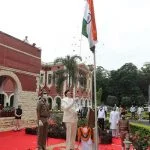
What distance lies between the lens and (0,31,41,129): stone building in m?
19.7

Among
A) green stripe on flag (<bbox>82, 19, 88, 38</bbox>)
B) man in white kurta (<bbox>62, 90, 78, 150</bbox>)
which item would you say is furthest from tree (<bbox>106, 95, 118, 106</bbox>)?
green stripe on flag (<bbox>82, 19, 88, 38</bbox>)

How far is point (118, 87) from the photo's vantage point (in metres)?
63.7

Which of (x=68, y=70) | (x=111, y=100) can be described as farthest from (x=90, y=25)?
(x=111, y=100)

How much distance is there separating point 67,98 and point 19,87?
10795mm

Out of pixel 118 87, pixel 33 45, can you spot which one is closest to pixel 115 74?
pixel 118 87

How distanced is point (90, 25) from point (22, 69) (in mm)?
13187

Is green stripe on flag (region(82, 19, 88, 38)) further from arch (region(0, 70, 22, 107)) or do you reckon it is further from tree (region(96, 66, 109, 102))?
tree (region(96, 66, 109, 102))

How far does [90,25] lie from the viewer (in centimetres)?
861

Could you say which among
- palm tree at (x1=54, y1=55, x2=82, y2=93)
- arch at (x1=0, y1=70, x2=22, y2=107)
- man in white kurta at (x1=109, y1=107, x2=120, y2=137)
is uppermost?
palm tree at (x1=54, y1=55, x2=82, y2=93)

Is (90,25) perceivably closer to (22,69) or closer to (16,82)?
(16,82)

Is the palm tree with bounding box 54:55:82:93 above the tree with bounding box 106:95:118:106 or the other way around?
above

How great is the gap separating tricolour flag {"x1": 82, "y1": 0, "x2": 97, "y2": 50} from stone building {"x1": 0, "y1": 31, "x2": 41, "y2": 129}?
11152 millimetres

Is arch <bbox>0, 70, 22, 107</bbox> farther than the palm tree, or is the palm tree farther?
the palm tree

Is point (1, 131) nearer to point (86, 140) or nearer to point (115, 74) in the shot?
point (86, 140)
